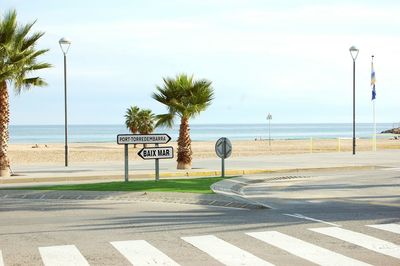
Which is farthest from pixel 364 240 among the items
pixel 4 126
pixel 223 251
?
pixel 4 126

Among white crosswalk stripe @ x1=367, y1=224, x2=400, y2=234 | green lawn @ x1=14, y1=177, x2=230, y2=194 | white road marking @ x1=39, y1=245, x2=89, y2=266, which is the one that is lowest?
white road marking @ x1=39, y1=245, x2=89, y2=266

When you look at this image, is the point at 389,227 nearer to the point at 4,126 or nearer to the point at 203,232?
the point at 203,232

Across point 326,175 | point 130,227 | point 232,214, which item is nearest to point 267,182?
point 326,175

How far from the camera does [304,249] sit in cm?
940

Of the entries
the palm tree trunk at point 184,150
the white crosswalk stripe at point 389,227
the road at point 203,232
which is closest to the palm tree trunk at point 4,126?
the palm tree trunk at point 184,150

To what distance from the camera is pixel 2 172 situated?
23.5 metres

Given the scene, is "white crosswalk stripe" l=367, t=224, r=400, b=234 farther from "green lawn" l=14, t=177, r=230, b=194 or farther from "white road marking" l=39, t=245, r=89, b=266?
"green lawn" l=14, t=177, r=230, b=194

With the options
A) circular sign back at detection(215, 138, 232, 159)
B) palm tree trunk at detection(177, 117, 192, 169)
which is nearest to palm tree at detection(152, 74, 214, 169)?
palm tree trunk at detection(177, 117, 192, 169)

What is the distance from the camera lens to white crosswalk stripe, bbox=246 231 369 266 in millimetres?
8625

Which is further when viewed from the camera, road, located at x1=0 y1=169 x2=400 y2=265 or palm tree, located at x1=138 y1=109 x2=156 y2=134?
palm tree, located at x1=138 y1=109 x2=156 y2=134

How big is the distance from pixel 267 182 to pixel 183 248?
11.9m

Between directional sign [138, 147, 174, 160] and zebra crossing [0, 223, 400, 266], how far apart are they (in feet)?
27.8

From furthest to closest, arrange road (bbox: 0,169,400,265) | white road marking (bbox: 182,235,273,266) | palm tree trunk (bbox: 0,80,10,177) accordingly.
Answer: palm tree trunk (bbox: 0,80,10,177) < road (bbox: 0,169,400,265) < white road marking (bbox: 182,235,273,266)

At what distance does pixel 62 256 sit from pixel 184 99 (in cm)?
Result: 1868
